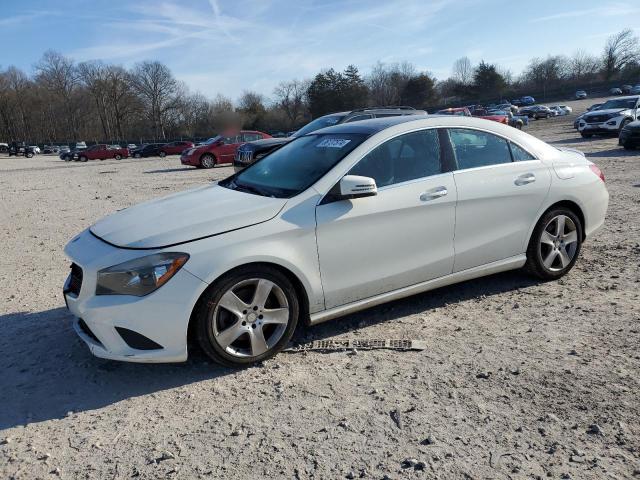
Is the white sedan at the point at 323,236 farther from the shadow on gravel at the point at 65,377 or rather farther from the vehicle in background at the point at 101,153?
the vehicle in background at the point at 101,153

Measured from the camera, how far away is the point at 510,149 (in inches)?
181

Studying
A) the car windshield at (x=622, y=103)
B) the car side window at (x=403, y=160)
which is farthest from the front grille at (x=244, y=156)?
the car windshield at (x=622, y=103)

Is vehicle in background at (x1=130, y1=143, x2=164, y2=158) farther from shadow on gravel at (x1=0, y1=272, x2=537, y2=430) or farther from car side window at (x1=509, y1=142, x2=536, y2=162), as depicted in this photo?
car side window at (x1=509, y1=142, x2=536, y2=162)

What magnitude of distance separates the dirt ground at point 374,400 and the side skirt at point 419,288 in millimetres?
254

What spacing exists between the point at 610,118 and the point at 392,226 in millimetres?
23201

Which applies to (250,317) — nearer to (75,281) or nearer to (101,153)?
(75,281)

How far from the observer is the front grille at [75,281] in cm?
341

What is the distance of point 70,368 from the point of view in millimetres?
3568

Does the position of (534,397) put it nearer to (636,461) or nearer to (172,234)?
(636,461)

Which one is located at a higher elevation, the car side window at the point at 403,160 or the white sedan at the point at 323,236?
the car side window at the point at 403,160

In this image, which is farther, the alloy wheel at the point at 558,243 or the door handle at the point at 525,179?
the alloy wheel at the point at 558,243

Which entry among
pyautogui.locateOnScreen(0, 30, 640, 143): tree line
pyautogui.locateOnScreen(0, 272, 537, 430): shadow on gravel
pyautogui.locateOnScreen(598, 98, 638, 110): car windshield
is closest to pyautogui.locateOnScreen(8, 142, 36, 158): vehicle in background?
pyautogui.locateOnScreen(0, 30, 640, 143): tree line

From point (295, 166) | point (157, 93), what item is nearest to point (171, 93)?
point (157, 93)

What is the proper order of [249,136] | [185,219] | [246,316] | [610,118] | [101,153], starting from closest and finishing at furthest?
[246,316] < [185,219] < [610,118] < [249,136] < [101,153]
